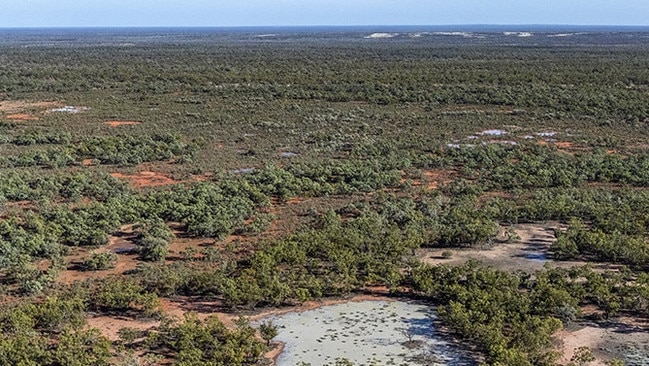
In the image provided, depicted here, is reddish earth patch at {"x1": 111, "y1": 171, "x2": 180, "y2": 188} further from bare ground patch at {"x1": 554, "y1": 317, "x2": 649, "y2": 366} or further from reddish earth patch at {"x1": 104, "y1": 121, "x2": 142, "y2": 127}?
bare ground patch at {"x1": 554, "y1": 317, "x2": 649, "y2": 366}

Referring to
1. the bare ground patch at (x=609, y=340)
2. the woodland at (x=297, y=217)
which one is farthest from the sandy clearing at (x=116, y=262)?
the bare ground patch at (x=609, y=340)

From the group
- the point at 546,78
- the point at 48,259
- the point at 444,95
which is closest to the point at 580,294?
the point at 48,259

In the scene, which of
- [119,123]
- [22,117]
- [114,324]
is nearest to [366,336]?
[114,324]

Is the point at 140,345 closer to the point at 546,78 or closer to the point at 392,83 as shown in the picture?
the point at 392,83

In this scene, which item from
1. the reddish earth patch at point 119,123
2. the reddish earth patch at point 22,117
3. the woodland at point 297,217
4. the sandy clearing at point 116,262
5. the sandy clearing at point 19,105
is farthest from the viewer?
the sandy clearing at point 19,105

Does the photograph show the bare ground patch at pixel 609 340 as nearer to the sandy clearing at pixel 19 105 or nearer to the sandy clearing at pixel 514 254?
the sandy clearing at pixel 514 254

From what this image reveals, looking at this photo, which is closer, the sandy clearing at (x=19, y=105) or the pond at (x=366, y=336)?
the pond at (x=366, y=336)

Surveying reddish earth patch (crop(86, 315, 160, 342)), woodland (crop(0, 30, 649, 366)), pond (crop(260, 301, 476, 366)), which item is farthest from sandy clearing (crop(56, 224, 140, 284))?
pond (crop(260, 301, 476, 366))
